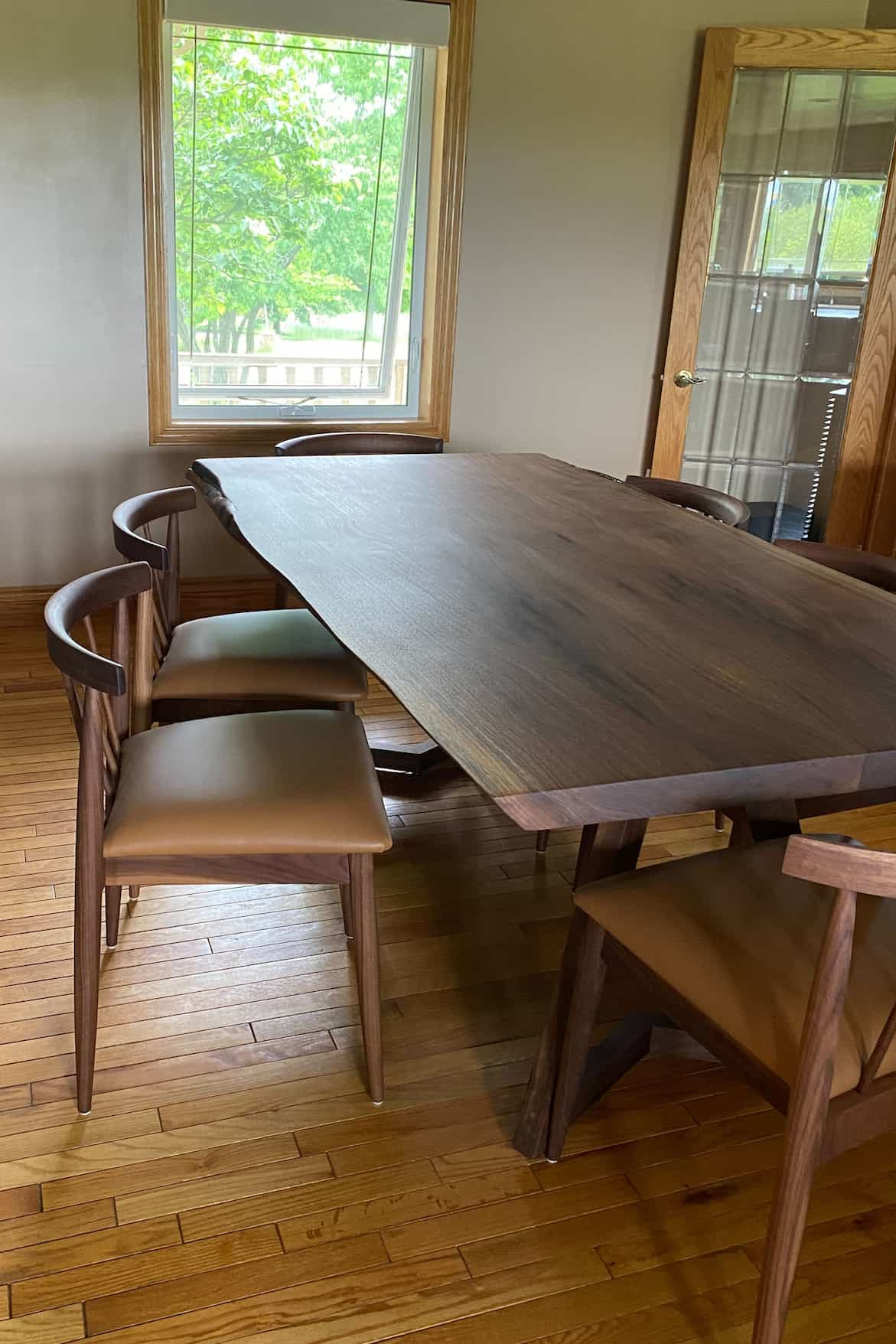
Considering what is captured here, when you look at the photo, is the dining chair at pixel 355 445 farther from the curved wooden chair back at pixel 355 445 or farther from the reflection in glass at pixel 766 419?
the reflection in glass at pixel 766 419

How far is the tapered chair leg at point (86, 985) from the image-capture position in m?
1.65

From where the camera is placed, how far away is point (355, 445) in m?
3.25

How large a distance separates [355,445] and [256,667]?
3.98 ft

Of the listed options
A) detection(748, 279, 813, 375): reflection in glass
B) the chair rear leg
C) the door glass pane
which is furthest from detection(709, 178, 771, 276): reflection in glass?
the chair rear leg

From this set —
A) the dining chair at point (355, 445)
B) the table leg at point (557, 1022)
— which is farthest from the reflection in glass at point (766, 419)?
the table leg at point (557, 1022)

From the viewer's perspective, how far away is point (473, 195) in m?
3.89

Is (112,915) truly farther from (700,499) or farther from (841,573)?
(700,499)

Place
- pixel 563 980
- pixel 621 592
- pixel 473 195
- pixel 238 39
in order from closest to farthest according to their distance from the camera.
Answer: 1. pixel 563 980
2. pixel 621 592
3. pixel 238 39
4. pixel 473 195

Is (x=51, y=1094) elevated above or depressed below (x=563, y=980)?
below

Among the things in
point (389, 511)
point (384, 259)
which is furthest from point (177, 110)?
point (389, 511)

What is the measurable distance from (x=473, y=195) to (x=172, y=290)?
1.10 meters

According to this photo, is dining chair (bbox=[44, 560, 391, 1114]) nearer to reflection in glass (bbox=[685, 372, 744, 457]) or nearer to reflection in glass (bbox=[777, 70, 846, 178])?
reflection in glass (bbox=[685, 372, 744, 457])

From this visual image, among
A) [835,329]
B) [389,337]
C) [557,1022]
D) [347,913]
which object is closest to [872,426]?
[835,329]

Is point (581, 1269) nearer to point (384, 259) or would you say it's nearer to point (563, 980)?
point (563, 980)
